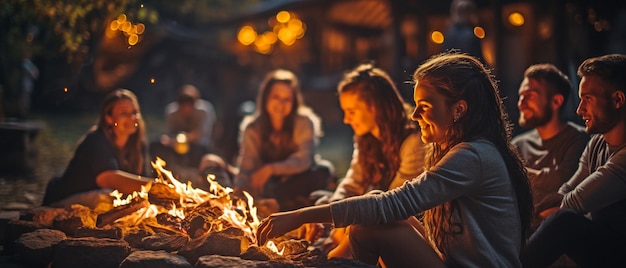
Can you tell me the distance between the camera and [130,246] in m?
4.62

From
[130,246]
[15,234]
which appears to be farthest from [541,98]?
[15,234]

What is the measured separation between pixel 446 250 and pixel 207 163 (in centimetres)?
553

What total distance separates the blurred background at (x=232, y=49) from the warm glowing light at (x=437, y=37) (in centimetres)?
5

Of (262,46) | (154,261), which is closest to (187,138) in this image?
(154,261)

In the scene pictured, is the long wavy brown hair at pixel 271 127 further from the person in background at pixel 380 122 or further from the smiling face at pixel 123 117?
the person in background at pixel 380 122

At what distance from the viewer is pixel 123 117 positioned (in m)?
6.79

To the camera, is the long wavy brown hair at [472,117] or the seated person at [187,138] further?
the seated person at [187,138]

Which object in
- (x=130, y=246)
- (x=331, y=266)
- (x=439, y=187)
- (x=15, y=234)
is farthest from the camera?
(x=15, y=234)

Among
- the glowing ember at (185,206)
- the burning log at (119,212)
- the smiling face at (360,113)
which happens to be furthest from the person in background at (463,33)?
the burning log at (119,212)

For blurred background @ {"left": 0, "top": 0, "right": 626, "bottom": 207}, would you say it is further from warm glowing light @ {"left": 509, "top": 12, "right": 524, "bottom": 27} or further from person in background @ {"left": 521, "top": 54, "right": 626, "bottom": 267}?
person in background @ {"left": 521, "top": 54, "right": 626, "bottom": 267}

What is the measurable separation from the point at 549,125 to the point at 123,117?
4.27m

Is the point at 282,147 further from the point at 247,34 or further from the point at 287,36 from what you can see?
the point at 247,34

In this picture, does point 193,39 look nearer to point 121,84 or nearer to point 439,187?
point 121,84

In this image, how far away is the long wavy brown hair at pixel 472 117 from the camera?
387 centimetres
